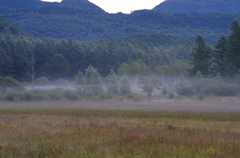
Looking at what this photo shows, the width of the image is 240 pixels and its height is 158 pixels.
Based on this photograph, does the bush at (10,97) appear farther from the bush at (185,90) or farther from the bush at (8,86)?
the bush at (185,90)

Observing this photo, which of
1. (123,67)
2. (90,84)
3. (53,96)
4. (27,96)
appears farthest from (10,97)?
(123,67)

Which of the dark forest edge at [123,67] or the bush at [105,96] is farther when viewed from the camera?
the dark forest edge at [123,67]

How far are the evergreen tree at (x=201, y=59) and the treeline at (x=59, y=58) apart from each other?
25.2 meters

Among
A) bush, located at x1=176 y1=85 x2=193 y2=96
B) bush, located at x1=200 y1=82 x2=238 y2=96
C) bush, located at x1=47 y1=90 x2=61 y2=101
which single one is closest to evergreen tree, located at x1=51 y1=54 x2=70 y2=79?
bush, located at x1=47 y1=90 x2=61 y2=101

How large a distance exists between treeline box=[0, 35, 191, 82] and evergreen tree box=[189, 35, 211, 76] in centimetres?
2525

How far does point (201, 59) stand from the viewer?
57.7 m

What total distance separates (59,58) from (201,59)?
3867 cm

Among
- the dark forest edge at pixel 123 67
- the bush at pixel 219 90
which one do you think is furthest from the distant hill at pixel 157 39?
the bush at pixel 219 90

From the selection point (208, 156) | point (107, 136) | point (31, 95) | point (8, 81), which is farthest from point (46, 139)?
point (8, 81)

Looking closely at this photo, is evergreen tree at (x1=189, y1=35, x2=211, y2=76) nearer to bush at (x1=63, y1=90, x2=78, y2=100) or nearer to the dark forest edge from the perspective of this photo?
the dark forest edge

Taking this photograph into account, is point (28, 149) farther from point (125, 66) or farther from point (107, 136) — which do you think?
point (125, 66)

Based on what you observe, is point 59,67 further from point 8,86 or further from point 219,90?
point 219,90

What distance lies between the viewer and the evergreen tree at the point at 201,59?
57.2 meters

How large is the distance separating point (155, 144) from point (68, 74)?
236 feet
